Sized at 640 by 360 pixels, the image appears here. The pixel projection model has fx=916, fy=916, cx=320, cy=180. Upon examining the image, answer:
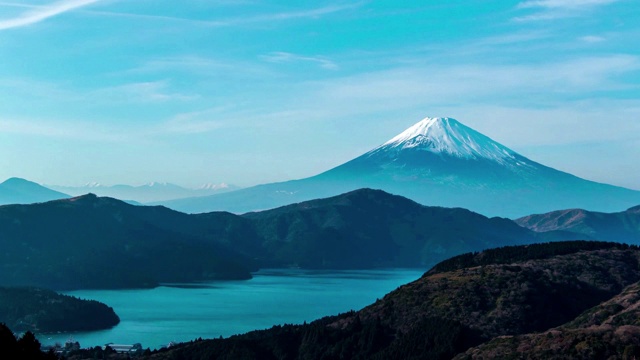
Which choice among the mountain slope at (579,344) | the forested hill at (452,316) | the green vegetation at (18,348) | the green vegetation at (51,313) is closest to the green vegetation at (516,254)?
the forested hill at (452,316)

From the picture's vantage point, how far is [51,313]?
187m

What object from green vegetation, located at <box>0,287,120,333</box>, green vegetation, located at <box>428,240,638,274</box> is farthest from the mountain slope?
green vegetation, located at <box>0,287,120,333</box>

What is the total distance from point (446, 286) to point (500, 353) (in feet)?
130

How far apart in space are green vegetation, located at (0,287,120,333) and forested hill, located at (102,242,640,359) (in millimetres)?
60578

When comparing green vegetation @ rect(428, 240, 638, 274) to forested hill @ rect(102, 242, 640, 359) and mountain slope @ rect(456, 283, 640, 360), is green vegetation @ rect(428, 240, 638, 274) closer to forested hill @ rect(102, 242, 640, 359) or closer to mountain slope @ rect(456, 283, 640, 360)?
forested hill @ rect(102, 242, 640, 359)

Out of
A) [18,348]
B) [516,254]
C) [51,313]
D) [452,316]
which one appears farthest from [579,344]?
→ [51,313]

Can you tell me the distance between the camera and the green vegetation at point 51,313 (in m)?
182

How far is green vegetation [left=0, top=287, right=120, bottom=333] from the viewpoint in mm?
181875

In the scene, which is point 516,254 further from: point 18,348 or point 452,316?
point 18,348

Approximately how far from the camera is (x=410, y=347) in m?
110

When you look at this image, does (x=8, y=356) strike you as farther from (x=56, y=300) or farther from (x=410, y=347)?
(x=56, y=300)

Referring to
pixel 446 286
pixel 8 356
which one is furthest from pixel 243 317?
pixel 8 356

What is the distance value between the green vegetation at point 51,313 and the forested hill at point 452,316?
60.6 m

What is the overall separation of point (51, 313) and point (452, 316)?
100486 mm
